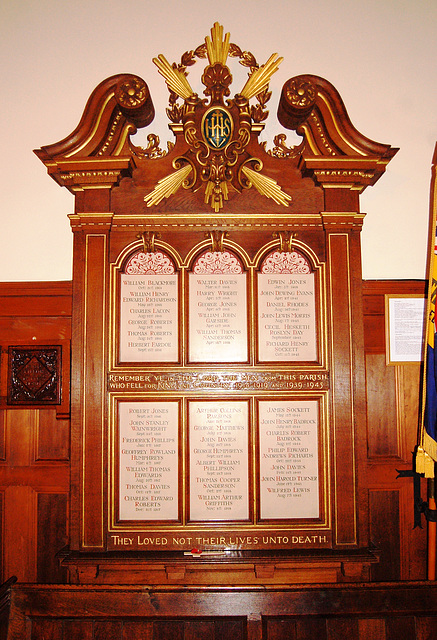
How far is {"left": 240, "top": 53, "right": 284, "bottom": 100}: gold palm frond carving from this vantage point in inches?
112

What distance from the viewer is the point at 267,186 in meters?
2.84

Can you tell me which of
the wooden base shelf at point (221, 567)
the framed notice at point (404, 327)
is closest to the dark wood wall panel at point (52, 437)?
the wooden base shelf at point (221, 567)

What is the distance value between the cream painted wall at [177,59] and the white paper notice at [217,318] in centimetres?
87

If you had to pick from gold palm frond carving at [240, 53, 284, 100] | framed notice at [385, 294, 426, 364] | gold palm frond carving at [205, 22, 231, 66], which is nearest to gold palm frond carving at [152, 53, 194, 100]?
gold palm frond carving at [205, 22, 231, 66]

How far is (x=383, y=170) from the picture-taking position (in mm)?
2842

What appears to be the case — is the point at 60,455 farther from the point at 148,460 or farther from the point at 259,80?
the point at 259,80

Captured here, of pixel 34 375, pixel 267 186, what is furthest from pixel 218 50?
pixel 34 375

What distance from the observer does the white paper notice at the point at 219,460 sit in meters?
2.74

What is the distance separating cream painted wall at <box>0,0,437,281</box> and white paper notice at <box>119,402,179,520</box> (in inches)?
42.2

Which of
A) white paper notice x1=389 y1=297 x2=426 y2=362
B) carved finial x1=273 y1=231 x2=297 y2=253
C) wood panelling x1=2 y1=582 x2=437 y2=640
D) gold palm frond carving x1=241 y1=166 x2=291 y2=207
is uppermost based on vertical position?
gold palm frond carving x1=241 y1=166 x2=291 y2=207

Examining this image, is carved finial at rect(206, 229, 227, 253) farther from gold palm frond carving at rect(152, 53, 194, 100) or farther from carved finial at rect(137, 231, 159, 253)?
gold palm frond carving at rect(152, 53, 194, 100)

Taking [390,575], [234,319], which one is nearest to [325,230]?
[234,319]

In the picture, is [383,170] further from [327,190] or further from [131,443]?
[131,443]

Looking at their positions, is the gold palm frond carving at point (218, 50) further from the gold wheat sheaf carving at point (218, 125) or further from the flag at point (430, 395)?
the flag at point (430, 395)
